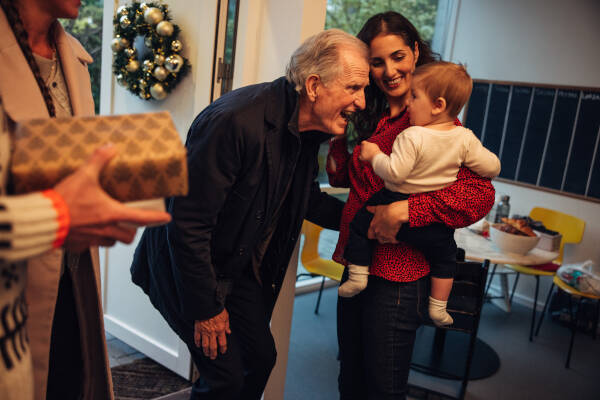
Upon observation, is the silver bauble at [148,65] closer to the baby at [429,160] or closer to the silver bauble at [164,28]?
the silver bauble at [164,28]

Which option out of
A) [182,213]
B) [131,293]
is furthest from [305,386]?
[182,213]

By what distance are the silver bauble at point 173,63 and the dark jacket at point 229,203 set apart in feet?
2.78

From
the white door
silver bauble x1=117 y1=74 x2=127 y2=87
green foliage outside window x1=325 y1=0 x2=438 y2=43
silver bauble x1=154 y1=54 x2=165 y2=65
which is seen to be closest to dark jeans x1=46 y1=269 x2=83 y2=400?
the white door

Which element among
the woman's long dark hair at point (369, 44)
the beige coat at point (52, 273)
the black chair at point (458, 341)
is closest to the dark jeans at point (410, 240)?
the woman's long dark hair at point (369, 44)

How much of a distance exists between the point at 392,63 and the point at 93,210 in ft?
4.02

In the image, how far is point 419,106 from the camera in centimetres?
155

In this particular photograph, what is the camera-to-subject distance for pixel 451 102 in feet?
5.04

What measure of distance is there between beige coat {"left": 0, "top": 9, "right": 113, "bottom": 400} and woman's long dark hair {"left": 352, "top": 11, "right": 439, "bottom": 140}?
3.18 ft

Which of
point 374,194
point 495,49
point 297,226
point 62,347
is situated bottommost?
point 62,347

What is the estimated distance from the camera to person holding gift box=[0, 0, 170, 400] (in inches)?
29.8

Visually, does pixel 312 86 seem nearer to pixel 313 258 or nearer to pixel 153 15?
pixel 153 15

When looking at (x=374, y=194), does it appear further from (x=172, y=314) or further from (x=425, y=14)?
(x=425, y=14)

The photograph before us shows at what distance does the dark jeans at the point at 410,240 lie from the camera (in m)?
1.57

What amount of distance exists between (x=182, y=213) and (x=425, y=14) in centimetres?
417
